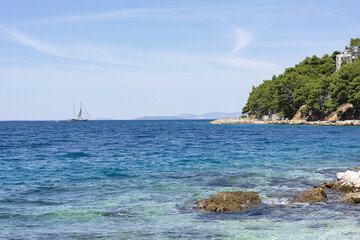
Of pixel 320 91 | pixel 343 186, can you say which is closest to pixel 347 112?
pixel 320 91

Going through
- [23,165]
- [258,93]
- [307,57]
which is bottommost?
[23,165]

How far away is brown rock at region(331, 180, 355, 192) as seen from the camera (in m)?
17.5

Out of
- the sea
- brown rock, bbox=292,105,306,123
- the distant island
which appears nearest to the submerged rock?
the sea

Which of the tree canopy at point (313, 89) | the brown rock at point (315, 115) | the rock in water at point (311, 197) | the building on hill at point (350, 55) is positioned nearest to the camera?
the rock in water at point (311, 197)

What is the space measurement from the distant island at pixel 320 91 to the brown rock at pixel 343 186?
8187cm

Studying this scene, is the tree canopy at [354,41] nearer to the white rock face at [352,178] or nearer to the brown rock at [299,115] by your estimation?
the brown rock at [299,115]

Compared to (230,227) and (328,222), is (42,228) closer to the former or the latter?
(230,227)

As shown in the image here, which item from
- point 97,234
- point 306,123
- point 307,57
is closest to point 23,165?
point 97,234

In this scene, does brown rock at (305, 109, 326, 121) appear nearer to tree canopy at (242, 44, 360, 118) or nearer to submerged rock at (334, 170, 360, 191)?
tree canopy at (242, 44, 360, 118)

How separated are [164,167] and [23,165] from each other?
450 inches

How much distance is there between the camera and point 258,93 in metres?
170

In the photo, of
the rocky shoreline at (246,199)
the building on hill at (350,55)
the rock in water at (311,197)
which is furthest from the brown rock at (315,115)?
the rock in water at (311,197)

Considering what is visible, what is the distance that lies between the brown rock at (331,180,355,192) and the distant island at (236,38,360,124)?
81.9 metres

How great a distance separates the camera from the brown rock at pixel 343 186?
57.4 feet
